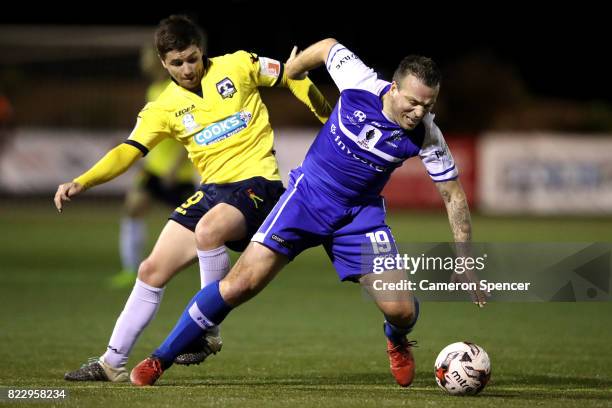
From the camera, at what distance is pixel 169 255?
6.73 m

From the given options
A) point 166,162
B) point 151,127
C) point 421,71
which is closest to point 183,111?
point 151,127

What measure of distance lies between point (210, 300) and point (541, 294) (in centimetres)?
306

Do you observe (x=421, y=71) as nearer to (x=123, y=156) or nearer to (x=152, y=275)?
(x=123, y=156)

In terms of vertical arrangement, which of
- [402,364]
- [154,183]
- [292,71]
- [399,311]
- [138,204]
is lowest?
[138,204]

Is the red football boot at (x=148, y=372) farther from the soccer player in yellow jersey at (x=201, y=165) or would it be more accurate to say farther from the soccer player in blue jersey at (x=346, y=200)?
the soccer player in yellow jersey at (x=201, y=165)

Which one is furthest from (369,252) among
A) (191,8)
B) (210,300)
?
(191,8)

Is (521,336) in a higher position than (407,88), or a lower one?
lower

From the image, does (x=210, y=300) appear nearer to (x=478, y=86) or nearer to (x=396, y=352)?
(x=396, y=352)

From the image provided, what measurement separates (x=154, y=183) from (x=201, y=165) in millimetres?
5543

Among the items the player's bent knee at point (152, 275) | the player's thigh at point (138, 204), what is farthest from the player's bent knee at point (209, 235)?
the player's thigh at point (138, 204)

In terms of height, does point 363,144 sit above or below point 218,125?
above

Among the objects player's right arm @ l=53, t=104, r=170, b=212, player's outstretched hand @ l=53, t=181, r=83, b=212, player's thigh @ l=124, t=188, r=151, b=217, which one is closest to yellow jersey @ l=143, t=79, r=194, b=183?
player's thigh @ l=124, t=188, r=151, b=217

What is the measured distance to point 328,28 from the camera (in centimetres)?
3428

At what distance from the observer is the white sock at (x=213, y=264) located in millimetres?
6703
